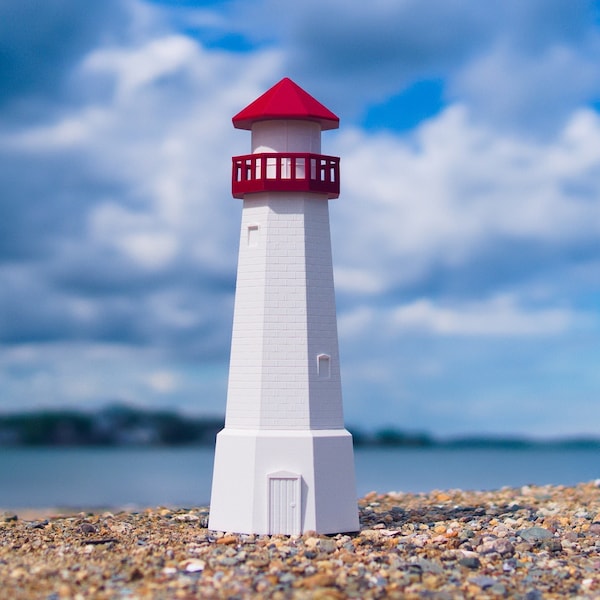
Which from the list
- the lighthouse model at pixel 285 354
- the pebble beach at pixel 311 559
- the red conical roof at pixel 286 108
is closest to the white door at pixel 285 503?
the lighthouse model at pixel 285 354

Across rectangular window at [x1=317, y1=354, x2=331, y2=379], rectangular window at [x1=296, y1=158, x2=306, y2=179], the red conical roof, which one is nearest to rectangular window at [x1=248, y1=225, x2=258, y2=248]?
rectangular window at [x1=296, y1=158, x2=306, y2=179]

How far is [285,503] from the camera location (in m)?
25.2

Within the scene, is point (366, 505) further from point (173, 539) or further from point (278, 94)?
point (278, 94)

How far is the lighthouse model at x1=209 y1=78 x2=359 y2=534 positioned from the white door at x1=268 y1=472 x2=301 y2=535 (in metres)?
0.02

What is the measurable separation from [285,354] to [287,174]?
12.1 ft

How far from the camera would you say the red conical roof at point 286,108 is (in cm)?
2595

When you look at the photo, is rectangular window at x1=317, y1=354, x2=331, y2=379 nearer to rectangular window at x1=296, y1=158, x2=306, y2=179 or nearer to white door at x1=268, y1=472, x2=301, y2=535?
white door at x1=268, y1=472, x2=301, y2=535

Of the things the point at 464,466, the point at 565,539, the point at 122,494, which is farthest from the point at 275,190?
the point at 464,466

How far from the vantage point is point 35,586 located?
20.8 metres

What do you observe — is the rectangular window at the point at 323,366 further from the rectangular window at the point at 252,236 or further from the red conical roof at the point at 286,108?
the red conical roof at the point at 286,108

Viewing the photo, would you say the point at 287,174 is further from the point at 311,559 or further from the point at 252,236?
the point at 311,559

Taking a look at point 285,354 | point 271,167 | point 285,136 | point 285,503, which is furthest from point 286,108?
point 285,503

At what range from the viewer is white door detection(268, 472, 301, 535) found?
25203 millimetres

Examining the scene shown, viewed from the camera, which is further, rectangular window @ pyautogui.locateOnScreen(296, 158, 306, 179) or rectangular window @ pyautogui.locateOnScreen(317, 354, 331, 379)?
rectangular window @ pyautogui.locateOnScreen(296, 158, 306, 179)
